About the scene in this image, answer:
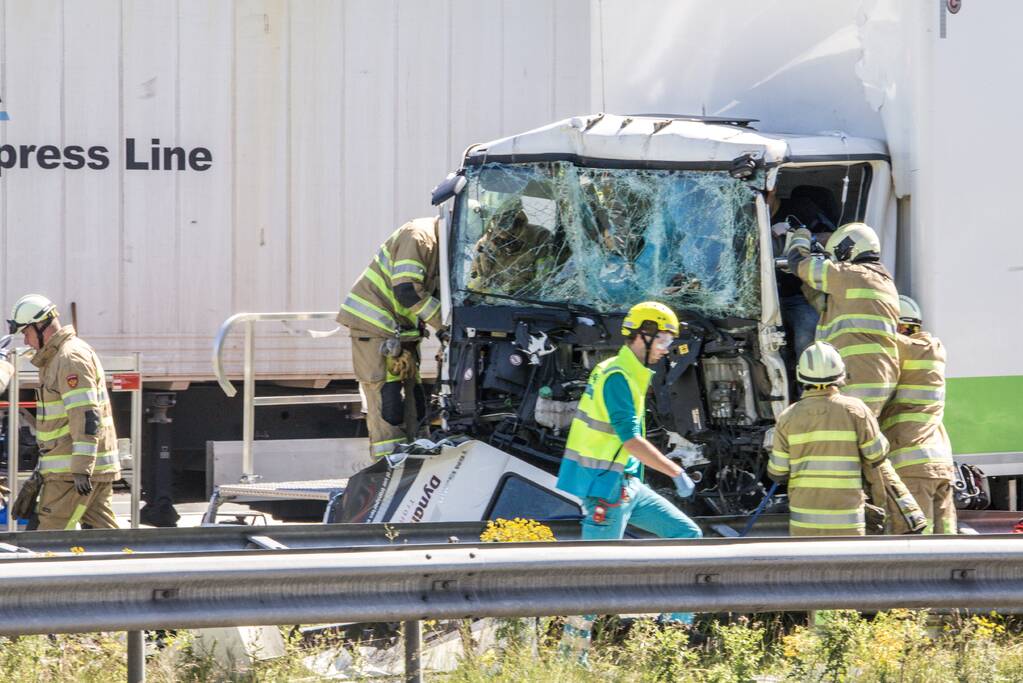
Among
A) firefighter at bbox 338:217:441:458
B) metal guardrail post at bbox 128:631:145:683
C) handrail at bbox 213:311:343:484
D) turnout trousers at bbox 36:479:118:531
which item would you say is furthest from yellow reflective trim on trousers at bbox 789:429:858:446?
turnout trousers at bbox 36:479:118:531

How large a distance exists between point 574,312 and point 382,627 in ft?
6.72

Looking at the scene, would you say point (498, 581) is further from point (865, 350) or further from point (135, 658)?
point (865, 350)

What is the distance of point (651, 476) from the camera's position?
6531 mm

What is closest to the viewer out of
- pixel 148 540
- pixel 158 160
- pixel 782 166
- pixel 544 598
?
pixel 544 598

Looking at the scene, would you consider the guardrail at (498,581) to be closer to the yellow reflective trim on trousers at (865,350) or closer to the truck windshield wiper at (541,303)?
the yellow reflective trim on trousers at (865,350)

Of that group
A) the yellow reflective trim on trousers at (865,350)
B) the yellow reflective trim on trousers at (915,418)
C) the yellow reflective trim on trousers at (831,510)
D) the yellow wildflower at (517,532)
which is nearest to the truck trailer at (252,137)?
the yellow reflective trim on trousers at (865,350)

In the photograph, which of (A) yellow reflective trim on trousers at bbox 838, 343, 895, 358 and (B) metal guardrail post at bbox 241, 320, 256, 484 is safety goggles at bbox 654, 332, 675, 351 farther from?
(B) metal guardrail post at bbox 241, 320, 256, 484

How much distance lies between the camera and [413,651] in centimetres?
426

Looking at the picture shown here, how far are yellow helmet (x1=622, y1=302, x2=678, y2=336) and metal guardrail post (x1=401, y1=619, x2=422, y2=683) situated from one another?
185 cm

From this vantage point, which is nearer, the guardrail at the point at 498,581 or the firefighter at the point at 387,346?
the guardrail at the point at 498,581

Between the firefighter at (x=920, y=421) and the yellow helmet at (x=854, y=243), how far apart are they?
338 millimetres

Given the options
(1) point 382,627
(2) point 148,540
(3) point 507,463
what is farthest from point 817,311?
(2) point 148,540

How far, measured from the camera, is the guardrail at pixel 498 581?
13.2ft

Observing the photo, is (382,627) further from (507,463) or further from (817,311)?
(817,311)
